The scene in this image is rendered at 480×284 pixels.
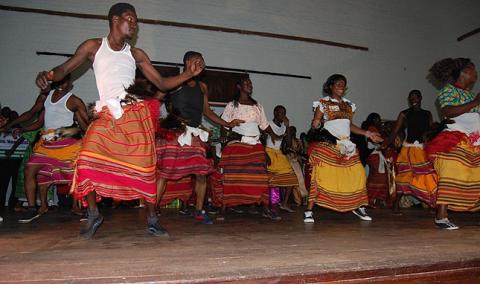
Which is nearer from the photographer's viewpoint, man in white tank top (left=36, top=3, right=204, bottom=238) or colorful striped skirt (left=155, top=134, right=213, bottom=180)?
man in white tank top (left=36, top=3, right=204, bottom=238)

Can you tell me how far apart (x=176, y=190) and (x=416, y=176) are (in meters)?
3.01

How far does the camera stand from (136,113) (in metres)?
3.09

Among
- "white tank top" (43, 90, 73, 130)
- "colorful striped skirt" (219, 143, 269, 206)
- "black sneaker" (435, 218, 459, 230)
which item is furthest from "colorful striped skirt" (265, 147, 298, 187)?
"white tank top" (43, 90, 73, 130)

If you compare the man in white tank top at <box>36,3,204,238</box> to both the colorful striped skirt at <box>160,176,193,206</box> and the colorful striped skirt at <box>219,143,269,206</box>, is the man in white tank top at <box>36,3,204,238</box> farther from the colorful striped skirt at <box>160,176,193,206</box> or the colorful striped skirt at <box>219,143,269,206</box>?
the colorful striped skirt at <box>219,143,269,206</box>

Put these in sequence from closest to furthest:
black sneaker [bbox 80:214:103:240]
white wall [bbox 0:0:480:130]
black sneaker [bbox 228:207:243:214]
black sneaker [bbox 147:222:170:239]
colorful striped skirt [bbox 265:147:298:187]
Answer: black sneaker [bbox 80:214:103:240] → black sneaker [bbox 147:222:170:239] → black sneaker [bbox 228:207:243:214] → colorful striped skirt [bbox 265:147:298:187] → white wall [bbox 0:0:480:130]

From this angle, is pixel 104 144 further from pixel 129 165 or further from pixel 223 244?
pixel 223 244

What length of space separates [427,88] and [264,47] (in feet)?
14.4

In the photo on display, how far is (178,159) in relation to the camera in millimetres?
3982

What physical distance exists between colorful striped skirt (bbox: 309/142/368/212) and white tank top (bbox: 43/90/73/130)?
2.83 metres

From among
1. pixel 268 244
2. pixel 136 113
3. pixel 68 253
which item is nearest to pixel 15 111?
pixel 136 113

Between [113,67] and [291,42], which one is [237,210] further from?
[291,42]

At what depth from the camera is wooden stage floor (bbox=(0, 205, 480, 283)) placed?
6.24 ft

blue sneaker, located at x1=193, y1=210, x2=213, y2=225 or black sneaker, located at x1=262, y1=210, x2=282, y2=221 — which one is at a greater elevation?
blue sneaker, located at x1=193, y1=210, x2=213, y2=225

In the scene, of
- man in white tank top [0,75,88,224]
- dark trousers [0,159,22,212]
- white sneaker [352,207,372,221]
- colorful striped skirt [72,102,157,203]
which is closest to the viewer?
colorful striped skirt [72,102,157,203]
